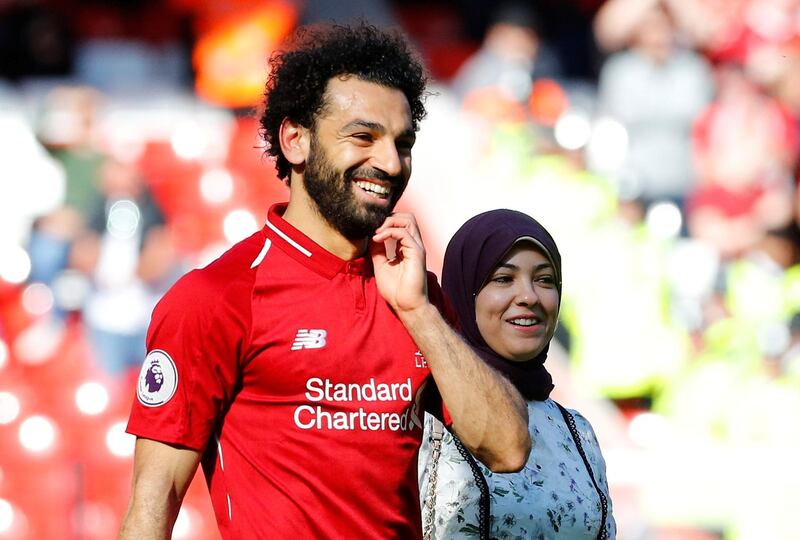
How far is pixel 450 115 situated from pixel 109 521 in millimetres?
3275

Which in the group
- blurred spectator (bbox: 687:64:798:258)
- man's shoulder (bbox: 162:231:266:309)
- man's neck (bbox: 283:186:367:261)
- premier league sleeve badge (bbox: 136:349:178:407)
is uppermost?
blurred spectator (bbox: 687:64:798:258)

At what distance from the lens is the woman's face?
11.2ft

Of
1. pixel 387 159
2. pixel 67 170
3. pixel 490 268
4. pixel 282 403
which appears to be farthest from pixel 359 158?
pixel 67 170

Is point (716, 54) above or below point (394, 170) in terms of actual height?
above

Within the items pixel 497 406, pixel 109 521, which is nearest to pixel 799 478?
pixel 109 521

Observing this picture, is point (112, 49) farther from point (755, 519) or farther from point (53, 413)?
point (755, 519)

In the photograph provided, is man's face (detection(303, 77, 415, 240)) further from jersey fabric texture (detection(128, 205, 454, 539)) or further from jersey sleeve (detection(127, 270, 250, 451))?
jersey sleeve (detection(127, 270, 250, 451))

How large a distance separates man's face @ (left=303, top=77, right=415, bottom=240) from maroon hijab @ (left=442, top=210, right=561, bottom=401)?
746mm

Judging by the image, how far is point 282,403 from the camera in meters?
2.55

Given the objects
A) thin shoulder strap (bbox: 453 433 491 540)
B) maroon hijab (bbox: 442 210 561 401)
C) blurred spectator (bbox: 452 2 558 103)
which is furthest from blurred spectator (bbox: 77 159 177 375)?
thin shoulder strap (bbox: 453 433 491 540)

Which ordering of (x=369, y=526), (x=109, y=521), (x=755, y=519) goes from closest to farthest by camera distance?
(x=369, y=526), (x=109, y=521), (x=755, y=519)

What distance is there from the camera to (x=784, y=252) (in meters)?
8.08

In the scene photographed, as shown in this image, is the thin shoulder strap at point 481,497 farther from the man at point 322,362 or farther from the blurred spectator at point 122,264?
the blurred spectator at point 122,264

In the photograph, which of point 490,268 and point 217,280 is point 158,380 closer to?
point 217,280
